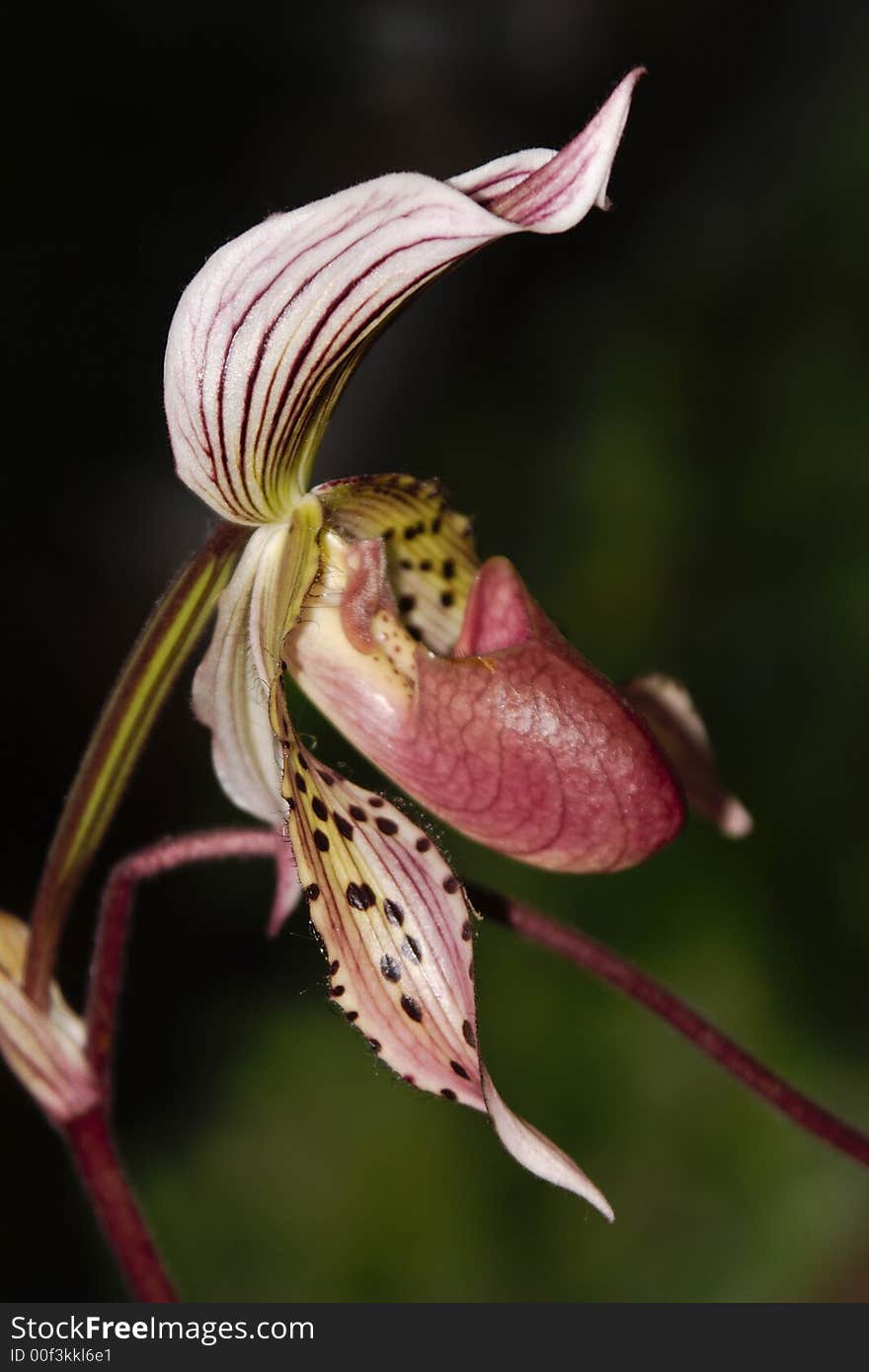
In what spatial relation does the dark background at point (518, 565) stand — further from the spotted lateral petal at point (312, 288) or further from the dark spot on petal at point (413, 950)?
the spotted lateral petal at point (312, 288)

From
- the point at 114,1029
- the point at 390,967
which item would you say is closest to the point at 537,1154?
the point at 390,967

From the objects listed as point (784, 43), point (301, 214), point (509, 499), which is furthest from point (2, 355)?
point (784, 43)

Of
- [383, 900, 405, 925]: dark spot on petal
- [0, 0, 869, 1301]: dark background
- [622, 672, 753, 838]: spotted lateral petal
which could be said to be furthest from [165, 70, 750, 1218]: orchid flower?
[0, 0, 869, 1301]: dark background

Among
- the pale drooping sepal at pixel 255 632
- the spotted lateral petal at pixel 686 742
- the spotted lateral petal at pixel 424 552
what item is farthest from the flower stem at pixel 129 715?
the spotted lateral petal at pixel 686 742

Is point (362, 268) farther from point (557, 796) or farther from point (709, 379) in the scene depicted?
point (709, 379)

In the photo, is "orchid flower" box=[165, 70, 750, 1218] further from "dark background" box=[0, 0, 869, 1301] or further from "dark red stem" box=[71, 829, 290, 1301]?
"dark background" box=[0, 0, 869, 1301]

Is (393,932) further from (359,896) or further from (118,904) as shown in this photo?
(118,904)
